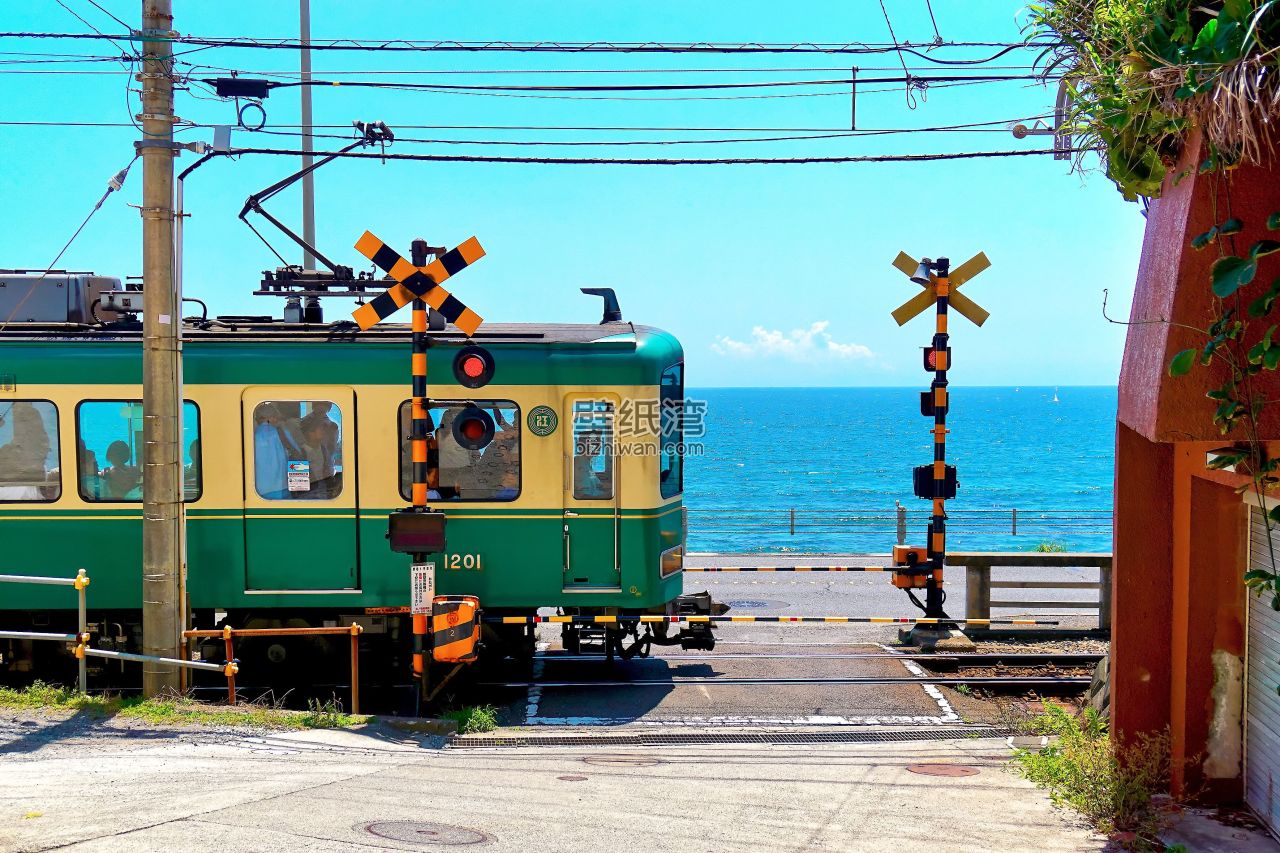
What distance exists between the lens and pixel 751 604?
53.2ft

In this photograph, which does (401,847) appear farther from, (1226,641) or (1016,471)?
(1016,471)

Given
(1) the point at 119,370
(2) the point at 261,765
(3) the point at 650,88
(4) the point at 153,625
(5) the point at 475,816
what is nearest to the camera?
(5) the point at 475,816

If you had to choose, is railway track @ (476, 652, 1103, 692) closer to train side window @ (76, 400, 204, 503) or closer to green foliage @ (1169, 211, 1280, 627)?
train side window @ (76, 400, 204, 503)

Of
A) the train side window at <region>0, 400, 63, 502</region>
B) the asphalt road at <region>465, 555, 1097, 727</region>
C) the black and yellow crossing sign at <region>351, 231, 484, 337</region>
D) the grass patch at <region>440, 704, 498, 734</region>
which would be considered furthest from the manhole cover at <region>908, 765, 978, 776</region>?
the train side window at <region>0, 400, 63, 502</region>

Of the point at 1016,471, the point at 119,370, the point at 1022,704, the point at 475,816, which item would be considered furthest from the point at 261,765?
the point at 1016,471

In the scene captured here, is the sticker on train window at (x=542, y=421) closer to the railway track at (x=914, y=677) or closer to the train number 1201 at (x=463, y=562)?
the train number 1201 at (x=463, y=562)

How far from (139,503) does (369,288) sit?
289cm

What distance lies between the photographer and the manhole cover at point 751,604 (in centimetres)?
1596

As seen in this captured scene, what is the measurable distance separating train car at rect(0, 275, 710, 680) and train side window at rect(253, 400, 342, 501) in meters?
0.01

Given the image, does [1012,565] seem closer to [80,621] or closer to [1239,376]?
[1239,376]

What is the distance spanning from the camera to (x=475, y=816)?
674cm

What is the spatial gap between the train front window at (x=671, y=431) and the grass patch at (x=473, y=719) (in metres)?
2.61

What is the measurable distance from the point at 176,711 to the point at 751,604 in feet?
28.2

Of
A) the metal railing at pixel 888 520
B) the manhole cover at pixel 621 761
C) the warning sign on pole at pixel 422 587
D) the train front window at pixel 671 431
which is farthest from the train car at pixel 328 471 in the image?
the metal railing at pixel 888 520
